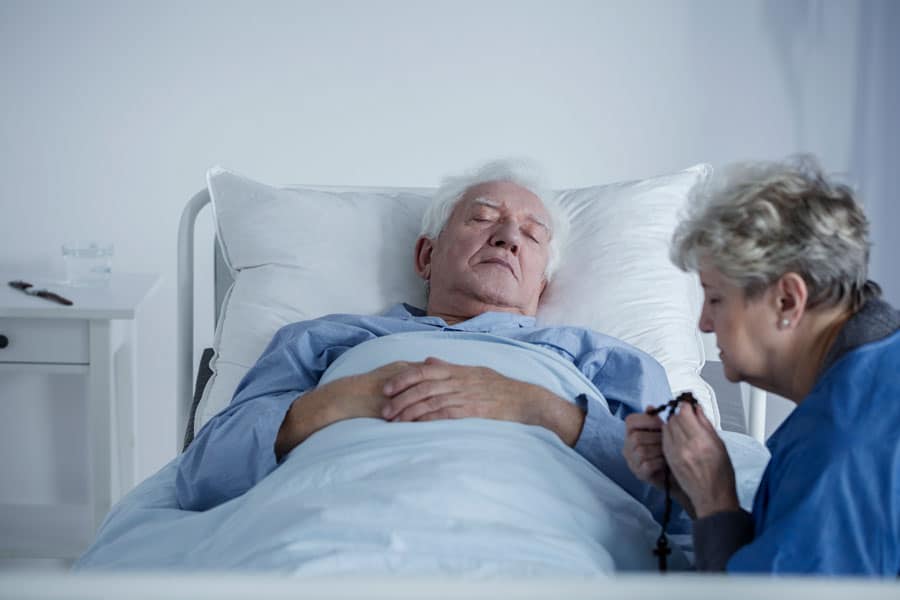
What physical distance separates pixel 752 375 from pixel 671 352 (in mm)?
830

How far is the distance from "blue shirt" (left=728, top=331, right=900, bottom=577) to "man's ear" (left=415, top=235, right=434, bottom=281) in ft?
3.57

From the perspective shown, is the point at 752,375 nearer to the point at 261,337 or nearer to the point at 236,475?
the point at 236,475

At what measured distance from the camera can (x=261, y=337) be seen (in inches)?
77.7

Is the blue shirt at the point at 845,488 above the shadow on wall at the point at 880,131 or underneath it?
underneath

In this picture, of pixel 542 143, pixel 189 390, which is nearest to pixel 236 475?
pixel 189 390

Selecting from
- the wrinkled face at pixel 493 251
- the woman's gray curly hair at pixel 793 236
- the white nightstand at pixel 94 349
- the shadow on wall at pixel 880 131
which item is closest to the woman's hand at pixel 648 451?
the woman's gray curly hair at pixel 793 236

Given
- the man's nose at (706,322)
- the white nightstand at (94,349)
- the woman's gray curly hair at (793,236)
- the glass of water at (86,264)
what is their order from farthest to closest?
the glass of water at (86,264)
the white nightstand at (94,349)
the man's nose at (706,322)
the woman's gray curly hair at (793,236)

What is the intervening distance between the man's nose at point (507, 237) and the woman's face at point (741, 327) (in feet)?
2.51

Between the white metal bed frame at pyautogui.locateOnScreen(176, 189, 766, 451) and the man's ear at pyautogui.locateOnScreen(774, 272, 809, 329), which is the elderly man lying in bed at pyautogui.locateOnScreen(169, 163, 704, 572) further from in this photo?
the white metal bed frame at pyautogui.locateOnScreen(176, 189, 766, 451)

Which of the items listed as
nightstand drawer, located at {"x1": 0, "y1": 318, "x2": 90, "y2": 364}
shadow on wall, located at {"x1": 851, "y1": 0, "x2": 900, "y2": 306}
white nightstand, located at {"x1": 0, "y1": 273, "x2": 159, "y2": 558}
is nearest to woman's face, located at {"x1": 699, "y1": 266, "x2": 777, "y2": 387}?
white nightstand, located at {"x1": 0, "y1": 273, "x2": 159, "y2": 558}

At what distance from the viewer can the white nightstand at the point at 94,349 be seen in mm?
2318

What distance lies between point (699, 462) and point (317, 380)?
2.50 ft

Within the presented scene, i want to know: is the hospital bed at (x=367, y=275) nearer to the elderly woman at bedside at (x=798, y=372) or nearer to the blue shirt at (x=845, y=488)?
the elderly woman at bedside at (x=798, y=372)

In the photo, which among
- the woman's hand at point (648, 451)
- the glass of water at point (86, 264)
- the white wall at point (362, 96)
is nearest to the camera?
the woman's hand at point (648, 451)
